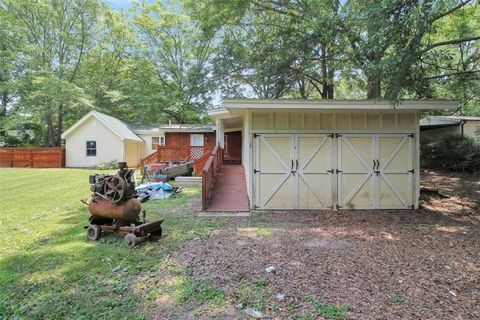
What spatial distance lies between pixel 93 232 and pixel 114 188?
873 millimetres

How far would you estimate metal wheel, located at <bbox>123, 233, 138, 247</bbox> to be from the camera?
16.9 ft

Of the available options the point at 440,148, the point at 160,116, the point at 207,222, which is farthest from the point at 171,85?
the point at 207,222

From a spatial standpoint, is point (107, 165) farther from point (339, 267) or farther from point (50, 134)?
point (339, 267)

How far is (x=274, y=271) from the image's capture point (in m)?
4.18

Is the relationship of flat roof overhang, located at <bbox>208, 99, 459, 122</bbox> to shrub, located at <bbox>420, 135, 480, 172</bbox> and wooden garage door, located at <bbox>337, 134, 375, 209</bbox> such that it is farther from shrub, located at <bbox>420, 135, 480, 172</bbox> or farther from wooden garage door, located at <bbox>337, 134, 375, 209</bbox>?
shrub, located at <bbox>420, 135, 480, 172</bbox>

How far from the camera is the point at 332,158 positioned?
27.3ft

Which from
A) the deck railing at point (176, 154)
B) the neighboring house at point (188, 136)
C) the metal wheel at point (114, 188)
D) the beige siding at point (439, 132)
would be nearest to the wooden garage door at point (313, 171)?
the metal wheel at point (114, 188)

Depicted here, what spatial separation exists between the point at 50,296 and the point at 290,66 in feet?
34.5

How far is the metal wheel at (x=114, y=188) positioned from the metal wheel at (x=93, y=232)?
0.56 meters

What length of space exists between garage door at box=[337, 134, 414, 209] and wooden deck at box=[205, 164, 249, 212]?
2710 millimetres

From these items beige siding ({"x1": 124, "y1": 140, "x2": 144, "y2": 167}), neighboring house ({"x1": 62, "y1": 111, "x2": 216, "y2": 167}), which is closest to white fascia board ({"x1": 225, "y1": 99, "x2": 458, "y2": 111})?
neighboring house ({"x1": 62, "y1": 111, "x2": 216, "y2": 167})

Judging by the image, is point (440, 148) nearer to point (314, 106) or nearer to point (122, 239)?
point (314, 106)

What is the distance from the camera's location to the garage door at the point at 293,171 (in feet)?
27.1

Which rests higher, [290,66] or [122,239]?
[290,66]
